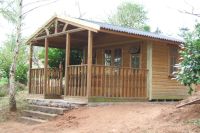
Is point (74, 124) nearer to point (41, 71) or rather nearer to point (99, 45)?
point (41, 71)

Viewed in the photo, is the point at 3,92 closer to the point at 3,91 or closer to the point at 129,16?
the point at 3,91

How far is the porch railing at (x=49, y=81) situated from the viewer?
16672mm

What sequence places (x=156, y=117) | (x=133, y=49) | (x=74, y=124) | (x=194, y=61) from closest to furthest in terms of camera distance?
(x=194, y=61) → (x=156, y=117) → (x=74, y=124) → (x=133, y=49)

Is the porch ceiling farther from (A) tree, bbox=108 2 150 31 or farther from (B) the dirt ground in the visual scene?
(A) tree, bbox=108 2 150 31

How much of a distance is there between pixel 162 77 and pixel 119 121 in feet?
20.0

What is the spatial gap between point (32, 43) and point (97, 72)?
523 centimetres

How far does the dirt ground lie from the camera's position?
9.64 meters

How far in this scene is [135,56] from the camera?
16625mm

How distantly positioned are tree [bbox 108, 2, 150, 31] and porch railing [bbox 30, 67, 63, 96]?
26.9 metres

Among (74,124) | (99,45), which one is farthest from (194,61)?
(99,45)

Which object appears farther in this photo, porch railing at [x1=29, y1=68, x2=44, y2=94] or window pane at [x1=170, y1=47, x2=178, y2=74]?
window pane at [x1=170, y1=47, x2=178, y2=74]

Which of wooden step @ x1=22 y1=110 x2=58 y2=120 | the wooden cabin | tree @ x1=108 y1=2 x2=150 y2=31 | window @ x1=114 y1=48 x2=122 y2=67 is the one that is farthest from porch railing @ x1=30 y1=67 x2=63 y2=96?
tree @ x1=108 y1=2 x2=150 y2=31

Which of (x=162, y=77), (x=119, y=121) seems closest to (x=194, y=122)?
Answer: (x=119, y=121)

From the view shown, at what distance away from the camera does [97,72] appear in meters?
13.8
